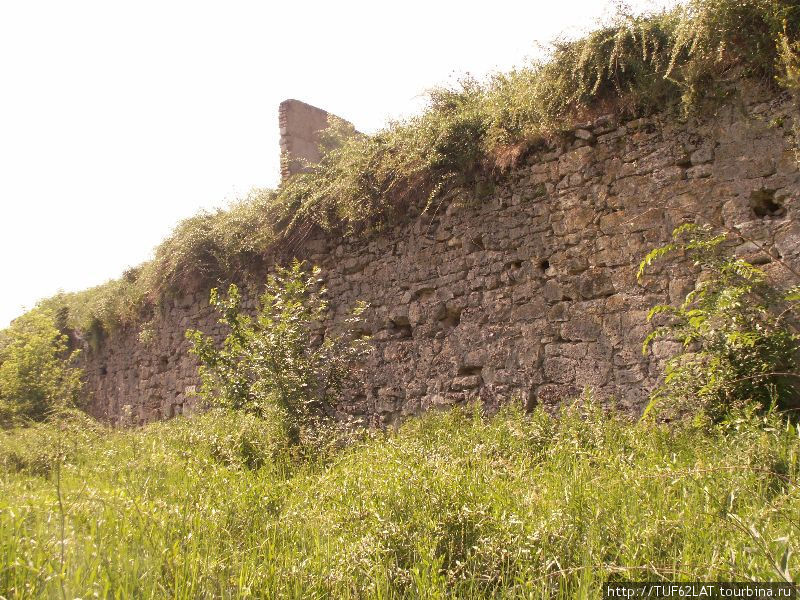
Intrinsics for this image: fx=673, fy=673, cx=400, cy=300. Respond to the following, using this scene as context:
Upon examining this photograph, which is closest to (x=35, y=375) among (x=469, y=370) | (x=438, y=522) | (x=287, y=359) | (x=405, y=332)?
(x=287, y=359)

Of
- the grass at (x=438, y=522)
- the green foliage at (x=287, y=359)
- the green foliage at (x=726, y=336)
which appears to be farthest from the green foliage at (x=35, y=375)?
the green foliage at (x=726, y=336)

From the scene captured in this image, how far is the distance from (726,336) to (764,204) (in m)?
1.07

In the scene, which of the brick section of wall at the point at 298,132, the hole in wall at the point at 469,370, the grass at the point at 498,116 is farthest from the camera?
the brick section of wall at the point at 298,132

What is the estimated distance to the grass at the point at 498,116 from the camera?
15.6 ft

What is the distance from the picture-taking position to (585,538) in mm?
2887

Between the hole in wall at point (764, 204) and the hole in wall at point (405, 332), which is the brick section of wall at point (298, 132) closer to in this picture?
the hole in wall at point (405, 332)

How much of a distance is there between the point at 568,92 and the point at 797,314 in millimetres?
2537

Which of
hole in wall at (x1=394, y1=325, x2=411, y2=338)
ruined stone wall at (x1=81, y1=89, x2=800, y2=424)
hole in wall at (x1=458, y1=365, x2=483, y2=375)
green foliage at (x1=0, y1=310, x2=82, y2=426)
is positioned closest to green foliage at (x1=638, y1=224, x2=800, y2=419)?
ruined stone wall at (x1=81, y1=89, x2=800, y2=424)

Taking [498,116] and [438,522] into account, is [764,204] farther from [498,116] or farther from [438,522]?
[438,522]

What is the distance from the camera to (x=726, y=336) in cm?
449

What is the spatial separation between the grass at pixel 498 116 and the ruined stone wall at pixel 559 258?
0.19 m

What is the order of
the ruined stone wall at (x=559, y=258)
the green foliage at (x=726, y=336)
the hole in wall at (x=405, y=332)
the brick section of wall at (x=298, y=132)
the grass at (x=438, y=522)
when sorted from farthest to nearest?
the brick section of wall at (x=298, y=132)
the hole in wall at (x=405, y=332)
the ruined stone wall at (x=559, y=258)
the green foliage at (x=726, y=336)
the grass at (x=438, y=522)

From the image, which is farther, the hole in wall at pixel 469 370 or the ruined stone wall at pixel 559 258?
the hole in wall at pixel 469 370

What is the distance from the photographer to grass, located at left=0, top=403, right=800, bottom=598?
2525 millimetres
